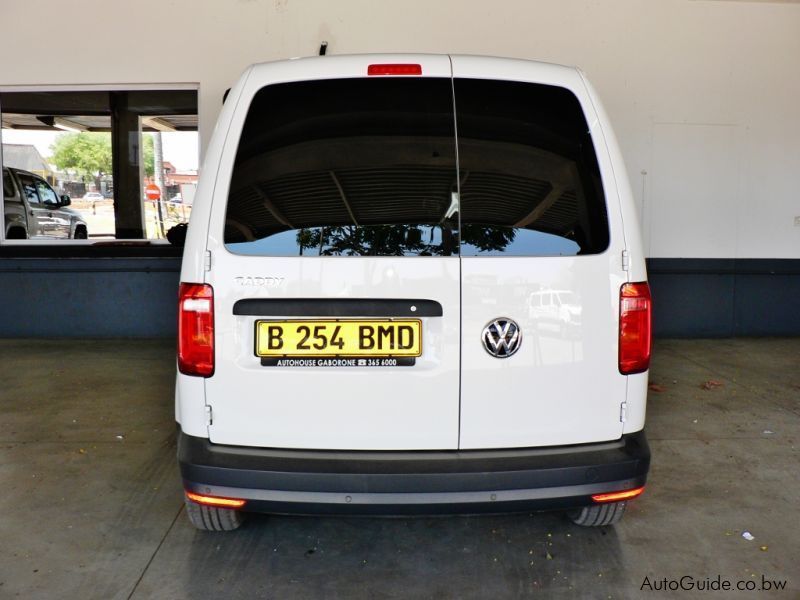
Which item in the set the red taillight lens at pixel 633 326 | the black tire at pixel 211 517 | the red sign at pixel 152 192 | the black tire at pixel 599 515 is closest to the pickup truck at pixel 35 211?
the red sign at pixel 152 192

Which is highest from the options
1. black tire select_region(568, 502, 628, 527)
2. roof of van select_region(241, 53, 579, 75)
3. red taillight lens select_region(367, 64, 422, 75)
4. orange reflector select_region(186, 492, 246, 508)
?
roof of van select_region(241, 53, 579, 75)

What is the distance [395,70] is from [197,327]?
1.18 metres

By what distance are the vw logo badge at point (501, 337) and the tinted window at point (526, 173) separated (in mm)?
246

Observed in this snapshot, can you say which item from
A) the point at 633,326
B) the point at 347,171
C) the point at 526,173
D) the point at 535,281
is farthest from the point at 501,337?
the point at 347,171

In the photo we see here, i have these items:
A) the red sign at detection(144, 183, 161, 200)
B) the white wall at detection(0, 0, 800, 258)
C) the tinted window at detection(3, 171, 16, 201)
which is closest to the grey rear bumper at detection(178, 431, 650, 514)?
the white wall at detection(0, 0, 800, 258)

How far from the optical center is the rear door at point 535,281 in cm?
245

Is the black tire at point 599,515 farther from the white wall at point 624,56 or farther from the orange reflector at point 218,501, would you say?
the white wall at point 624,56

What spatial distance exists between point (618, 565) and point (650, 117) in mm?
5366

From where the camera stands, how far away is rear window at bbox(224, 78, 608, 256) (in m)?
2.46

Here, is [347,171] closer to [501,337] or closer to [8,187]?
[501,337]

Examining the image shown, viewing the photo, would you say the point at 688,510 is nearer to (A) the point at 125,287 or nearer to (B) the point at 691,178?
(B) the point at 691,178

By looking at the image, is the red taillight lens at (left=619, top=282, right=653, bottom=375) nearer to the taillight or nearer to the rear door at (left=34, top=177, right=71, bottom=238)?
the taillight

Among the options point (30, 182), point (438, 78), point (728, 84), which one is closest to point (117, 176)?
point (30, 182)

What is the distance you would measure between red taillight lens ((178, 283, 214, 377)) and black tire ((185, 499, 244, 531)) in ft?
2.42
